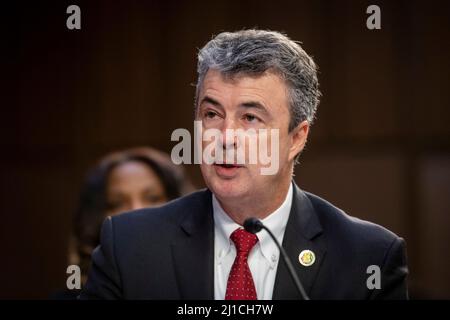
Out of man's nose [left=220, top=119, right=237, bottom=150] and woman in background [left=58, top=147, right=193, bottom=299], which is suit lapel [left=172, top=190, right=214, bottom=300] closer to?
man's nose [left=220, top=119, right=237, bottom=150]

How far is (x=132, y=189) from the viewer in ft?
10.3

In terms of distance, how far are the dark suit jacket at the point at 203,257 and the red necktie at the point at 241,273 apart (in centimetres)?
5

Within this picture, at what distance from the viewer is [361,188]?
444cm

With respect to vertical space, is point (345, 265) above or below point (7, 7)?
below

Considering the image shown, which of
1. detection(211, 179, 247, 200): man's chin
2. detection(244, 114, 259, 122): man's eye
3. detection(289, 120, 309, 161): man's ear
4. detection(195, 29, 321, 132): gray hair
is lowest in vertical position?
detection(211, 179, 247, 200): man's chin

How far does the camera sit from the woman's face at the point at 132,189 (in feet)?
10.3

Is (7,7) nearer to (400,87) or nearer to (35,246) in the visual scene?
(35,246)

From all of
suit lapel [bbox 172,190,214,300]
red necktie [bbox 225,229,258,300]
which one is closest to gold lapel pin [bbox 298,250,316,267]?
red necktie [bbox 225,229,258,300]

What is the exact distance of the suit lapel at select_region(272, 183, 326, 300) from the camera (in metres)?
1.90

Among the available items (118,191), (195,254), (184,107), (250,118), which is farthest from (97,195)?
(184,107)

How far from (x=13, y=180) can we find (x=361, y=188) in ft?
6.65

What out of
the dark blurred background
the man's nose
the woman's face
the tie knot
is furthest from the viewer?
the dark blurred background
